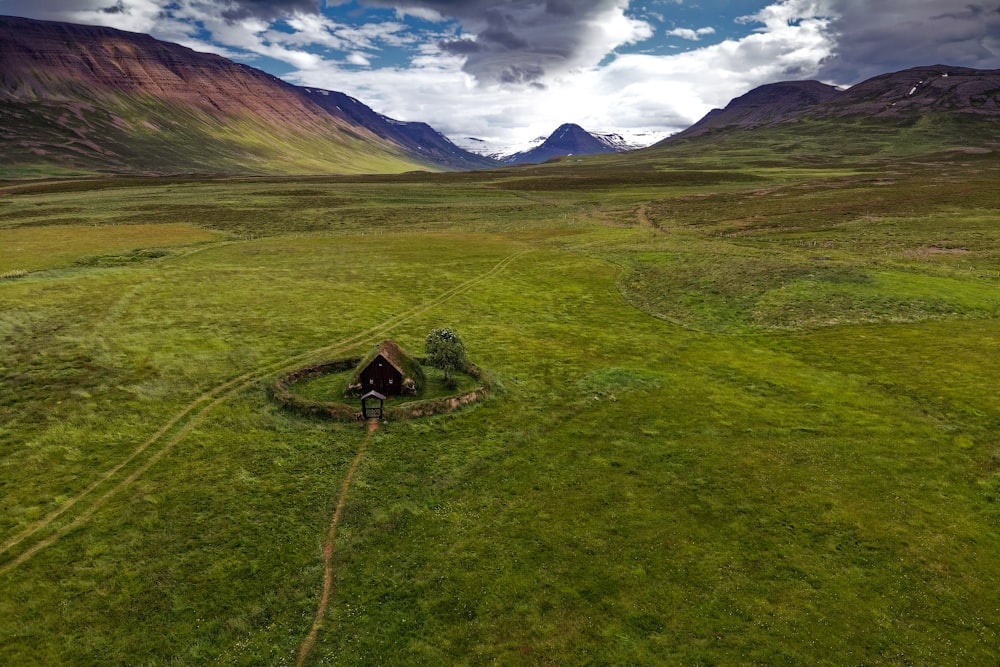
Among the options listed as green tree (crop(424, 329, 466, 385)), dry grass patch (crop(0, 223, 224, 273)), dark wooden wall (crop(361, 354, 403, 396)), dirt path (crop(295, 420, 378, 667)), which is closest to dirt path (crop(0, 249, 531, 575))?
dark wooden wall (crop(361, 354, 403, 396))

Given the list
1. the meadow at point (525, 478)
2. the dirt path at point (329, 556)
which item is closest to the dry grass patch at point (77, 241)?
the meadow at point (525, 478)

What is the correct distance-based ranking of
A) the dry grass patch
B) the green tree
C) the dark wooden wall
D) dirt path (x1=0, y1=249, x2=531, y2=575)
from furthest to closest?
the dry grass patch → the green tree → the dark wooden wall → dirt path (x1=0, y1=249, x2=531, y2=575)

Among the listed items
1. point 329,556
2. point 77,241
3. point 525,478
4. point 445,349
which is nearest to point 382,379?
point 445,349

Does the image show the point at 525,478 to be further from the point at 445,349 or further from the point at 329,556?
the point at 445,349

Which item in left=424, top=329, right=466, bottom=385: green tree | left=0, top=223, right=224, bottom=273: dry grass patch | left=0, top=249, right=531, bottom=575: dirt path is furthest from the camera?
left=0, top=223, right=224, bottom=273: dry grass patch

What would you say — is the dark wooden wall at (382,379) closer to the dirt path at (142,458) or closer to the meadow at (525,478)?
the meadow at (525,478)

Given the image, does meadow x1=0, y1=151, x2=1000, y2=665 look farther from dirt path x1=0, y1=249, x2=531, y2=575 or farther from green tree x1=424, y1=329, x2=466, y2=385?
green tree x1=424, y1=329, x2=466, y2=385
